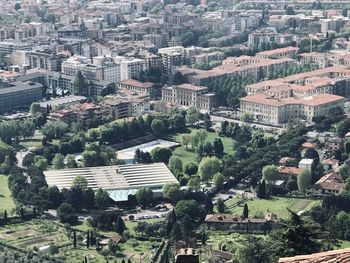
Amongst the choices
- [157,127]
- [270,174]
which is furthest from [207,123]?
[270,174]

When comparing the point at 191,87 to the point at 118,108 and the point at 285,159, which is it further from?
the point at 285,159

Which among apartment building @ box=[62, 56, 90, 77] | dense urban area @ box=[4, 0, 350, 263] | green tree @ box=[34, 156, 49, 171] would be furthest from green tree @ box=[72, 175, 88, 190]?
apartment building @ box=[62, 56, 90, 77]

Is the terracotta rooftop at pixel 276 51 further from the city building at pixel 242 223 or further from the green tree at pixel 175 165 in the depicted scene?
the city building at pixel 242 223

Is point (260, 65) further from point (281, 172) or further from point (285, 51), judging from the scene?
point (281, 172)

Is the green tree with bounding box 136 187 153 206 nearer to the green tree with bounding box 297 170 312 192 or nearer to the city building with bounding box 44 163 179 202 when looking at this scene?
the city building with bounding box 44 163 179 202

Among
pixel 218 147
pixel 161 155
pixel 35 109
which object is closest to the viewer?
pixel 161 155

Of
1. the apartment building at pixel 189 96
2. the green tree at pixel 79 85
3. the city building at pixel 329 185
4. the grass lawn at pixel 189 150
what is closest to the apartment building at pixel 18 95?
the green tree at pixel 79 85

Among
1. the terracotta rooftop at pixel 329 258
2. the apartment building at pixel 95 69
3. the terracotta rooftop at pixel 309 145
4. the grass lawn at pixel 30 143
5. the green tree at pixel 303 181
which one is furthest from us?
the apartment building at pixel 95 69
